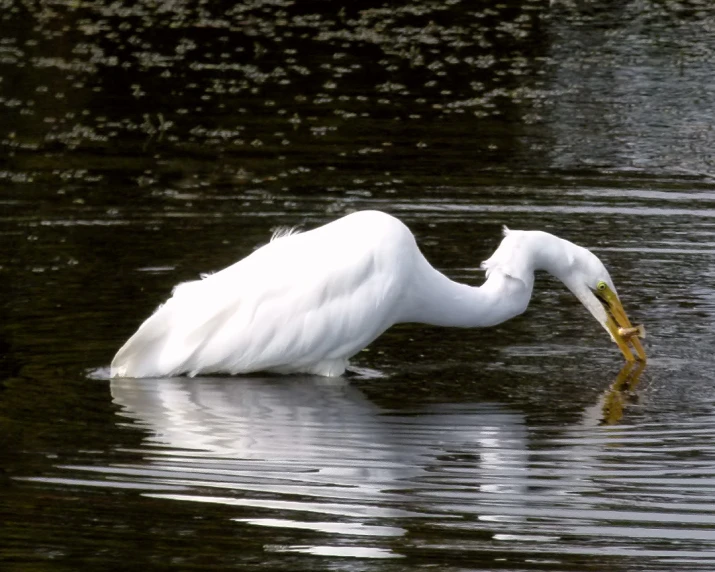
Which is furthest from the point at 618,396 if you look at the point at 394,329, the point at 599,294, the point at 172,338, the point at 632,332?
the point at 172,338

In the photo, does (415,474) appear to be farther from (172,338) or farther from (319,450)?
(172,338)

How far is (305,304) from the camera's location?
923 centimetres

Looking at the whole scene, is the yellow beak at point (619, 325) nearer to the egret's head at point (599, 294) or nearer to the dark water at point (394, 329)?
the egret's head at point (599, 294)

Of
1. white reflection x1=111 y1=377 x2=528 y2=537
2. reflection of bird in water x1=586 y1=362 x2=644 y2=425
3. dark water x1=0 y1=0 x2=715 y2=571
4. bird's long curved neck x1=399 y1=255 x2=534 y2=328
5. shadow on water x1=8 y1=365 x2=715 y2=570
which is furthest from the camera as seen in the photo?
bird's long curved neck x1=399 y1=255 x2=534 y2=328

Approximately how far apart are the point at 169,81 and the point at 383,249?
31.6 feet

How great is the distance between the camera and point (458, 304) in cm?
941

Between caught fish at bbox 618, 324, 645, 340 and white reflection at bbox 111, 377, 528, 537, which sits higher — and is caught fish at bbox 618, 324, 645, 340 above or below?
below

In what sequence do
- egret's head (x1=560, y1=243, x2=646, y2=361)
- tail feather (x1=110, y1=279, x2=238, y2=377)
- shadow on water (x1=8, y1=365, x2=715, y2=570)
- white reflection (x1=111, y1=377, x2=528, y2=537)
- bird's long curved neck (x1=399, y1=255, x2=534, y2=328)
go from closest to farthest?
shadow on water (x1=8, y1=365, x2=715, y2=570), white reflection (x1=111, y1=377, x2=528, y2=537), tail feather (x1=110, y1=279, x2=238, y2=377), bird's long curved neck (x1=399, y1=255, x2=534, y2=328), egret's head (x1=560, y1=243, x2=646, y2=361)

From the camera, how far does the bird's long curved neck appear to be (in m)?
9.33

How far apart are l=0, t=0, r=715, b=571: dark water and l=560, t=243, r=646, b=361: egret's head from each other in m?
0.20

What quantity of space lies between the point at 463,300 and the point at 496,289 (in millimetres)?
208

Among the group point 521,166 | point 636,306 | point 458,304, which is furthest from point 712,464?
point 521,166

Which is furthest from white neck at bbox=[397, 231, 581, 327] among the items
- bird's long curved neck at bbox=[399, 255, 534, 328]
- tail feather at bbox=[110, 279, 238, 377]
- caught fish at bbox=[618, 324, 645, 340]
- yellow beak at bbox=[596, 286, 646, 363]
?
tail feather at bbox=[110, 279, 238, 377]

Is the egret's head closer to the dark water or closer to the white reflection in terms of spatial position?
the dark water
